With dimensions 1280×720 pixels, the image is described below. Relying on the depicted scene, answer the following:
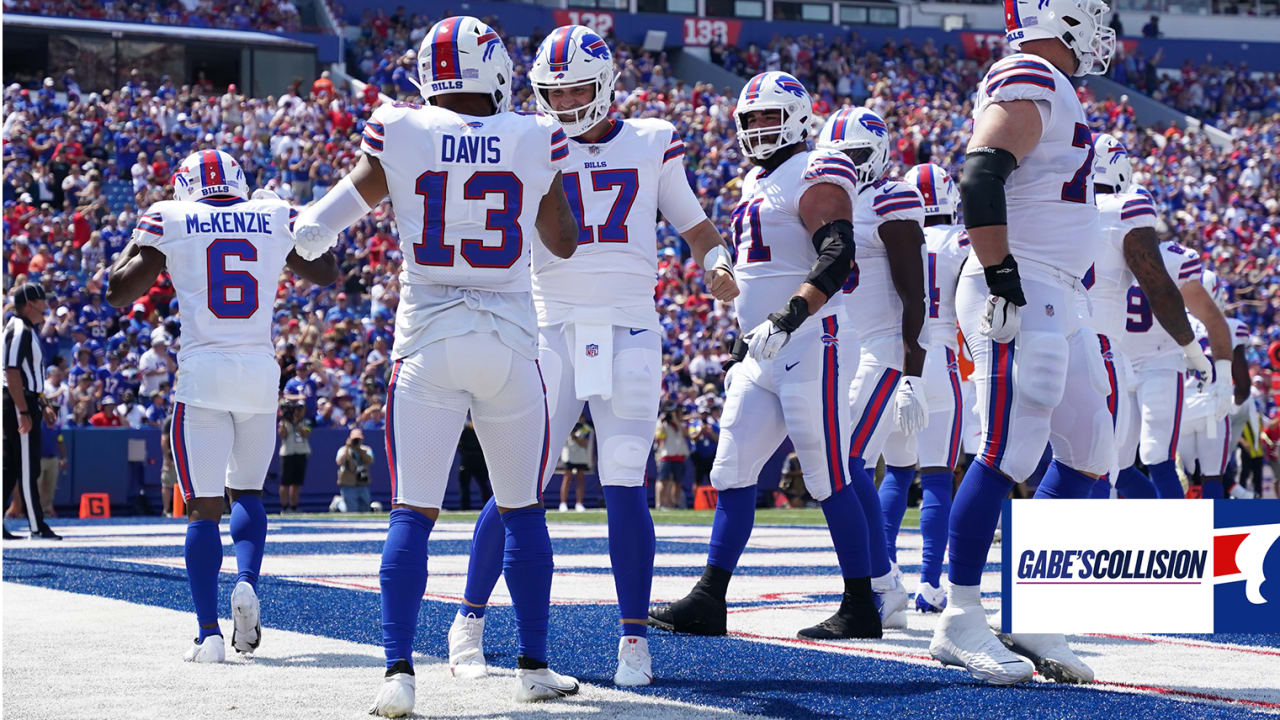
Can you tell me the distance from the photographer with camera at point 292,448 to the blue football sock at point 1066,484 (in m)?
13.7

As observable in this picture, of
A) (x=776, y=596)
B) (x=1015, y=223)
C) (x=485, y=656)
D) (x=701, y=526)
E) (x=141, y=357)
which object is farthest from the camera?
(x=141, y=357)

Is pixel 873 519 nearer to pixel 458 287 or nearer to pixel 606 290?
pixel 606 290

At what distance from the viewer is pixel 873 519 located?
21.6 feet

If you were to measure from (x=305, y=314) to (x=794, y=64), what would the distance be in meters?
20.5

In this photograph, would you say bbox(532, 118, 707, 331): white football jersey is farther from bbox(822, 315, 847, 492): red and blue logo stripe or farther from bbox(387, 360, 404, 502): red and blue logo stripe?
bbox(387, 360, 404, 502): red and blue logo stripe

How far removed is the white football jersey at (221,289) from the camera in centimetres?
602

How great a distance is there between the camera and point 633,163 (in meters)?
5.41

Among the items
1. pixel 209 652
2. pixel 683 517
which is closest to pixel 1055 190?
pixel 209 652

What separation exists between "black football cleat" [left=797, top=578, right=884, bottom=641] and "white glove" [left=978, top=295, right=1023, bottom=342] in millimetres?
1462

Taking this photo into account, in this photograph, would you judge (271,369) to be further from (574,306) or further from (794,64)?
(794,64)

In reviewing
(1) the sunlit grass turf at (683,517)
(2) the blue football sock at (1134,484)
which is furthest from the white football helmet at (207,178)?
(1) the sunlit grass turf at (683,517)

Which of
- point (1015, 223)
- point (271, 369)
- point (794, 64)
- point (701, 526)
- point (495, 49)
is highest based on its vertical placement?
point (794, 64)

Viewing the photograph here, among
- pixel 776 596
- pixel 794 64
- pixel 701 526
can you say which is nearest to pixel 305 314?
pixel 701 526

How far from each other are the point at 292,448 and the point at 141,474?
6.14 feet
